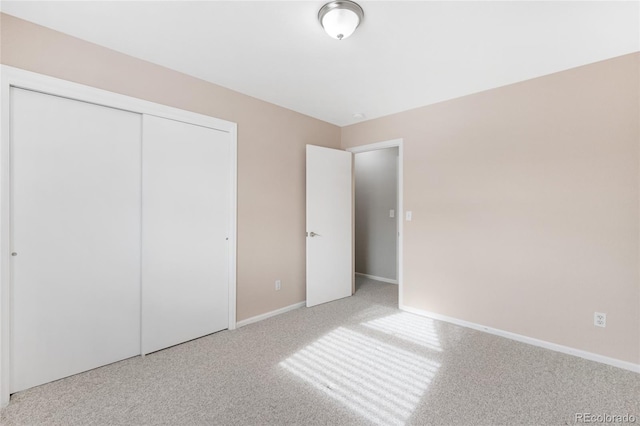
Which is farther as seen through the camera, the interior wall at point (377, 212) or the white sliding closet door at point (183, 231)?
the interior wall at point (377, 212)

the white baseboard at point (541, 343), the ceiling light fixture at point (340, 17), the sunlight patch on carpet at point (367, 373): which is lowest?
the sunlight patch on carpet at point (367, 373)

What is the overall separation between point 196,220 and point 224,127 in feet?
3.16

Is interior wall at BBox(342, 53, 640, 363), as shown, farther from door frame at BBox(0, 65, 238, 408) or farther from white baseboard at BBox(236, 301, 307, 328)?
door frame at BBox(0, 65, 238, 408)

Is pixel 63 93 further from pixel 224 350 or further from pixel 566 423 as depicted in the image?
pixel 566 423

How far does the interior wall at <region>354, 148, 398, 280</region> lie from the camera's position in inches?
194

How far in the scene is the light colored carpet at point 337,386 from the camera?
1.69m

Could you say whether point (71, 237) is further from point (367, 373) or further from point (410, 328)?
point (410, 328)

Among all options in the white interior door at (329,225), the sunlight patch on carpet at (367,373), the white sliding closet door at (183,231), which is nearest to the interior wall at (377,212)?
the white interior door at (329,225)

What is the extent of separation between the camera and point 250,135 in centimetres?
309

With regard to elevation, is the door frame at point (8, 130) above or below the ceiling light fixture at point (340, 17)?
below

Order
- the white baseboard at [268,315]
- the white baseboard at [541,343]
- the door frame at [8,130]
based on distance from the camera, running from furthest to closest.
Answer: the white baseboard at [268,315] < the white baseboard at [541,343] < the door frame at [8,130]

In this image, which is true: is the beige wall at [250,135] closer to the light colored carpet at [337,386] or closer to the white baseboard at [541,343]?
the light colored carpet at [337,386]

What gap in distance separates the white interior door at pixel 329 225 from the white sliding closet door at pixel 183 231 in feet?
3.64

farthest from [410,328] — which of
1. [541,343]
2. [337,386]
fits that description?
[337,386]
